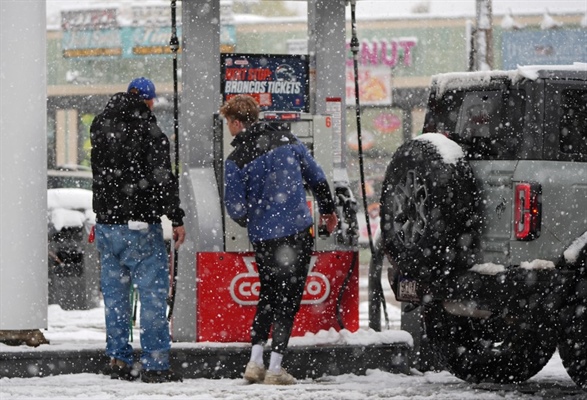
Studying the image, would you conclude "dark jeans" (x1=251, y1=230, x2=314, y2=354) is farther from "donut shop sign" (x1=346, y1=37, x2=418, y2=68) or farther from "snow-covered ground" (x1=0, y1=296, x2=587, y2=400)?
"donut shop sign" (x1=346, y1=37, x2=418, y2=68)

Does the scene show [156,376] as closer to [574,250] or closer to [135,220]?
[135,220]

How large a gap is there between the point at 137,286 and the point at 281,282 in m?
0.99

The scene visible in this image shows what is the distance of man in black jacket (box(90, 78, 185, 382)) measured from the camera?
8.97 m

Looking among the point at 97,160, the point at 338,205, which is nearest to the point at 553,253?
the point at 338,205

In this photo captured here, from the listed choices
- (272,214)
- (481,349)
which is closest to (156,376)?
(272,214)

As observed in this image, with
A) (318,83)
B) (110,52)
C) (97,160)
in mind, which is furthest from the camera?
(110,52)

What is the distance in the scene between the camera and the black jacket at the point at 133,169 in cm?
900

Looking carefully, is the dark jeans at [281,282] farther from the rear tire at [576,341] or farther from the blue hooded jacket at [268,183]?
the rear tire at [576,341]

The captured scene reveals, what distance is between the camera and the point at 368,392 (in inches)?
339

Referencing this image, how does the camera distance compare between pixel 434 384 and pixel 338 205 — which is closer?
pixel 434 384

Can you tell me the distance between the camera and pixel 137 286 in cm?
905

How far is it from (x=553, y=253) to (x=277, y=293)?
1.92m

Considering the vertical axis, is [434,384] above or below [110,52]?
below

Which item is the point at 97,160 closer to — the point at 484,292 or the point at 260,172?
the point at 260,172
